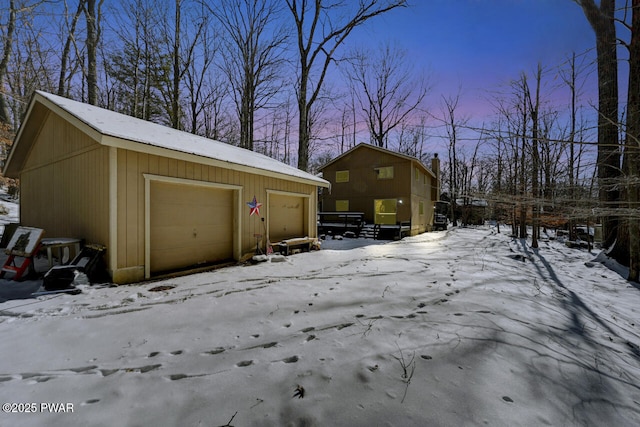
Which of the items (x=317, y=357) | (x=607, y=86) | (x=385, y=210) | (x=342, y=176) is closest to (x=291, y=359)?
(x=317, y=357)

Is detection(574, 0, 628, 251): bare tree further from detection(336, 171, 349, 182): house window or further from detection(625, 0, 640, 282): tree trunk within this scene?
detection(336, 171, 349, 182): house window

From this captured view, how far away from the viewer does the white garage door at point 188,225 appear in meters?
5.35

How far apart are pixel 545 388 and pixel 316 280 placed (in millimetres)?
3588

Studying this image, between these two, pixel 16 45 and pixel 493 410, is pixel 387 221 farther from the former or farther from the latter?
pixel 16 45

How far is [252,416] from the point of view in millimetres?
1654

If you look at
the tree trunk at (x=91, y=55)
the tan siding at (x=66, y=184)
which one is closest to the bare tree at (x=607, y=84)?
the tan siding at (x=66, y=184)

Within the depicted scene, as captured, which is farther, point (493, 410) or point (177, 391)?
point (177, 391)

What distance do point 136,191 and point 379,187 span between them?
1444 centimetres

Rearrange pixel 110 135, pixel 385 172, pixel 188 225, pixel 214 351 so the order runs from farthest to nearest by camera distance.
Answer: pixel 385 172 < pixel 188 225 < pixel 110 135 < pixel 214 351

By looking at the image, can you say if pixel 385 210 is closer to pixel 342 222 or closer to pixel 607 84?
pixel 342 222

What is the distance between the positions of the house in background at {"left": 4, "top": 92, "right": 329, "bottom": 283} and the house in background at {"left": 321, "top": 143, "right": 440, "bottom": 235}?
9.80m

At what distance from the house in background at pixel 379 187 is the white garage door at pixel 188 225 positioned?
10.3m

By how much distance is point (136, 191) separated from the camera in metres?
4.87

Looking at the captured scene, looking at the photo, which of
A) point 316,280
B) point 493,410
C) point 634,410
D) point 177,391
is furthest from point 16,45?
point 634,410
